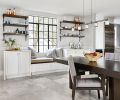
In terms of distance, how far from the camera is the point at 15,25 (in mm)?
6047

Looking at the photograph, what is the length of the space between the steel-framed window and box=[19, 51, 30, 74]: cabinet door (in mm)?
1251

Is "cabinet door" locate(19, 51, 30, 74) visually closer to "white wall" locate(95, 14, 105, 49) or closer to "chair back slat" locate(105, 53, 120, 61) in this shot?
"chair back slat" locate(105, 53, 120, 61)

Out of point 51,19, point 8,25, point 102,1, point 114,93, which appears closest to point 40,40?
point 51,19

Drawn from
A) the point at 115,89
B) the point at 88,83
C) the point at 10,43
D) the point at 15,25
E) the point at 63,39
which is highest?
the point at 15,25

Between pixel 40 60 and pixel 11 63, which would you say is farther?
pixel 40 60

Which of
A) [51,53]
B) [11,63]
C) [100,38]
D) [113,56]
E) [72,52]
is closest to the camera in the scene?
[113,56]

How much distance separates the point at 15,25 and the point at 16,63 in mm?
1597

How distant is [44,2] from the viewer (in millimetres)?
5297

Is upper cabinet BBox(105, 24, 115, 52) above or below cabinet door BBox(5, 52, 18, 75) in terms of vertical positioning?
above

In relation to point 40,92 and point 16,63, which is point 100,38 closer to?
point 16,63

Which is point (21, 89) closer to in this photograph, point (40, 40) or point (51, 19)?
point (40, 40)

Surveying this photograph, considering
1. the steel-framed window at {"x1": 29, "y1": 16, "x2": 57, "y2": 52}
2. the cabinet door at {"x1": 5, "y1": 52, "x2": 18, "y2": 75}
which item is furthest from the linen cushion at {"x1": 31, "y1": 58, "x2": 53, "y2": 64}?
the steel-framed window at {"x1": 29, "y1": 16, "x2": 57, "y2": 52}

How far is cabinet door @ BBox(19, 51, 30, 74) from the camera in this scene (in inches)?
212

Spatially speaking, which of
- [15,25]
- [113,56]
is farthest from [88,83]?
[15,25]
